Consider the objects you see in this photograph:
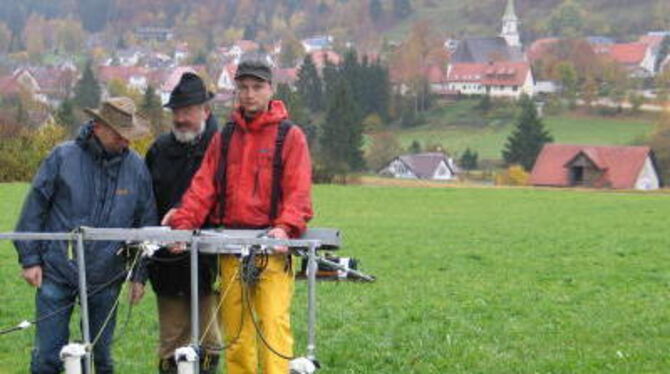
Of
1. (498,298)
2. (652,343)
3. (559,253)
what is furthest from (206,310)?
(559,253)

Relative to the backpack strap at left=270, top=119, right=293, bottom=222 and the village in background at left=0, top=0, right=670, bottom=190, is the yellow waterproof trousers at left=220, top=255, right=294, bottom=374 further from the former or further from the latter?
the village in background at left=0, top=0, right=670, bottom=190

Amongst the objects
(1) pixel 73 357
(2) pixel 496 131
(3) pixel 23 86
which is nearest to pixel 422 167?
(2) pixel 496 131

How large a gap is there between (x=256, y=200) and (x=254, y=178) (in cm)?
14

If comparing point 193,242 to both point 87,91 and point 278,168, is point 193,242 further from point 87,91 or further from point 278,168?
point 87,91

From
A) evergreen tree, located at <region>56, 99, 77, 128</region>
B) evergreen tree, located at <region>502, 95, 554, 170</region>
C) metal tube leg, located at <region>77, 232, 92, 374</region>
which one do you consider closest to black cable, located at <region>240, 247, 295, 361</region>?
metal tube leg, located at <region>77, 232, 92, 374</region>

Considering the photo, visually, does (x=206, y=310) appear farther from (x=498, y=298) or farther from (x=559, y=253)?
(x=559, y=253)

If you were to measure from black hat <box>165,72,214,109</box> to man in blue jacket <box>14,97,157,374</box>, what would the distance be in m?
0.39

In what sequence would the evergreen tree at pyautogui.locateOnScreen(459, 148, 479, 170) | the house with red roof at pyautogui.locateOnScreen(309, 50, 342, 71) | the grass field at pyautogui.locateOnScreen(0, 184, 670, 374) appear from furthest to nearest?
the house with red roof at pyautogui.locateOnScreen(309, 50, 342, 71), the evergreen tree at pyautogui.locateOnScreen(459, 148, 479, 170), the grass field at pyautogui.locateOnScreen(0, 184, 670, 374)

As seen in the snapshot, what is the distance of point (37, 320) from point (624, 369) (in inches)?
179

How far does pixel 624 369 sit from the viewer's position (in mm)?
8578

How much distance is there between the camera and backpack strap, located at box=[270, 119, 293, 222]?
6.70 m

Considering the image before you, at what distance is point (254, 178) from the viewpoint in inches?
265

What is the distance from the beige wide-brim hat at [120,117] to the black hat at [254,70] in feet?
2.54

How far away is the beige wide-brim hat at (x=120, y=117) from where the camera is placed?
22.6 feet
